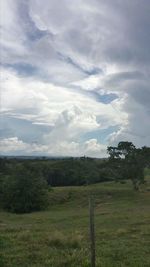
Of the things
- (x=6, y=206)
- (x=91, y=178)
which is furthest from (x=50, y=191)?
(x=91, y=178)

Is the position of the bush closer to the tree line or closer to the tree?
the tree line

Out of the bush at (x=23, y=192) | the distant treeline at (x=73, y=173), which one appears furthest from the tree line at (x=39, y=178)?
the distant treeline at (x=73, y=173)

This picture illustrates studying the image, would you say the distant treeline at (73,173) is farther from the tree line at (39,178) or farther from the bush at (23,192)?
the bush at (23,192)

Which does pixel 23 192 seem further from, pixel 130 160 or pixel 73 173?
pixel 73 173

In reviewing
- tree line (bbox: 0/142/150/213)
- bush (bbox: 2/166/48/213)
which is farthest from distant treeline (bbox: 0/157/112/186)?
bush (bbox: 2/166/48/213)

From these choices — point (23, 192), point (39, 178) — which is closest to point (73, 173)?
point (39, 178)

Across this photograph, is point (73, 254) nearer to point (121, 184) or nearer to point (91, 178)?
point (121, 184)
